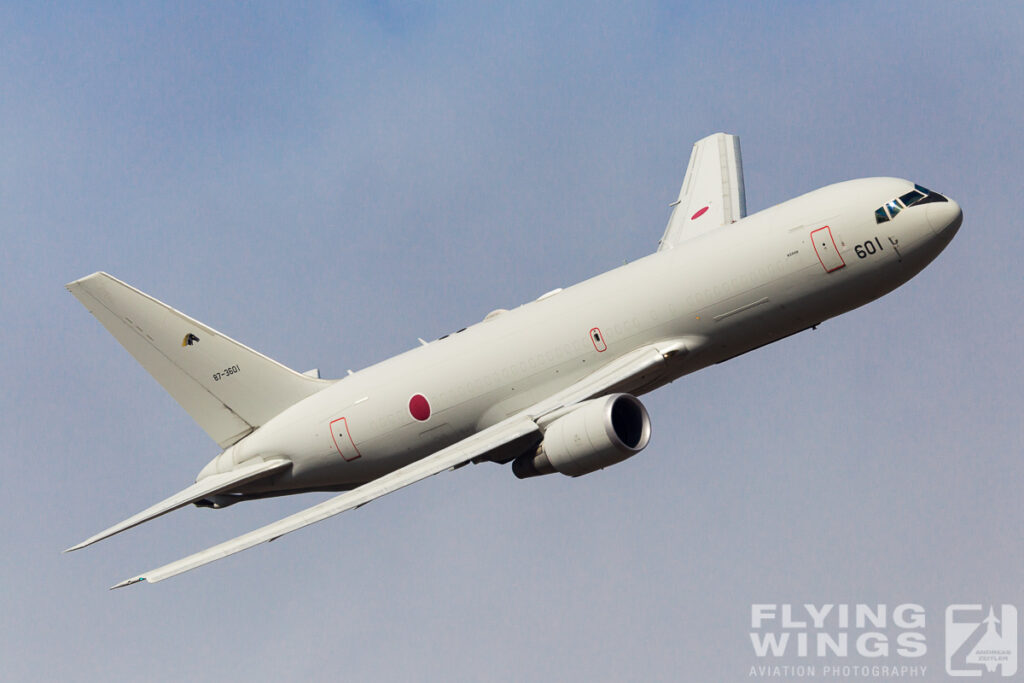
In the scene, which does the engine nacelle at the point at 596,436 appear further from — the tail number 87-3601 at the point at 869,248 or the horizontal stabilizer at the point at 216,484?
the horizontal stabilizer at the point at 216,484

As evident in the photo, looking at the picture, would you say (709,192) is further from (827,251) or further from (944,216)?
(944,216)

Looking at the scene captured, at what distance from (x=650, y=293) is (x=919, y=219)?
917 centimetres

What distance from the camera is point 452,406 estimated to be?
53281 millimetres

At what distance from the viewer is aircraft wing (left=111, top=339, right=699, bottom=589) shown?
49031 millimetres

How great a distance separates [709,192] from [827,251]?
39.8ft

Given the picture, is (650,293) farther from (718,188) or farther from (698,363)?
(718,188)

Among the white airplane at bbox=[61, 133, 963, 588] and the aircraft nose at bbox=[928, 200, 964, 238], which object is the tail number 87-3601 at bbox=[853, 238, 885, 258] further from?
the aircraft nose at bbox=[928, 200, 964, 238]

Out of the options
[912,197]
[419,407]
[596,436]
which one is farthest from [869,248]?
[419,407]

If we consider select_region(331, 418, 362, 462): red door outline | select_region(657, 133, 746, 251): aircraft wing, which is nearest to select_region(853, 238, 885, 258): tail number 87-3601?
select_region(657, 133, 746, 251): aircraft wing

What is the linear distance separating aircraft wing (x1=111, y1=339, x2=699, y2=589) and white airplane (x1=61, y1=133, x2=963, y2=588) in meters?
0.07

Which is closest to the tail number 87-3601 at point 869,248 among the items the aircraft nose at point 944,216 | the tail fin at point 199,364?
the aircraft nose at point 944,216

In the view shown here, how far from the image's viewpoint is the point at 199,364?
57500 mm

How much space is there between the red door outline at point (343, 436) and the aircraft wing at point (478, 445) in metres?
3.50

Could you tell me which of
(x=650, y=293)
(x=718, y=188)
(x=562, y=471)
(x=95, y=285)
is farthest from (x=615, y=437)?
(x=95, y=285)
